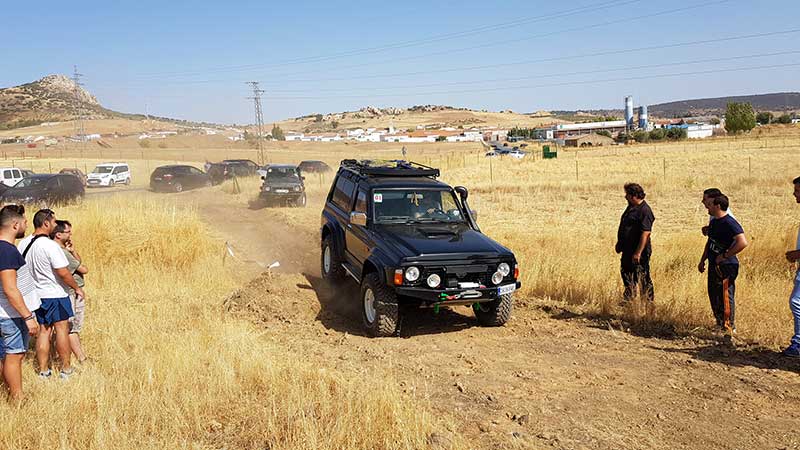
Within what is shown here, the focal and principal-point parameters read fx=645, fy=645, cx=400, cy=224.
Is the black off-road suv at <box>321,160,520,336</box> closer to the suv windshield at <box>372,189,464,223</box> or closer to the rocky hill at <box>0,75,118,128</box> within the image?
the suv windshield at <box>372,189,464,223</box>

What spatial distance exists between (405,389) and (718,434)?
2658 millimetres

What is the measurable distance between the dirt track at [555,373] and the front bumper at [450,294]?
53 cm

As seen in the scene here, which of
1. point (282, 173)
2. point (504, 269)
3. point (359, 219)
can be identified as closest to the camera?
point (504, 269)

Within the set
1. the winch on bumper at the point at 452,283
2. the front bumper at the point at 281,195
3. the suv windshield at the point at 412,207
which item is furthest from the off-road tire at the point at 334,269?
the front bumper at the point at 281,195

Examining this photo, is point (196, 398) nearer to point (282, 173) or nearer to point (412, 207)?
point (412, 207)

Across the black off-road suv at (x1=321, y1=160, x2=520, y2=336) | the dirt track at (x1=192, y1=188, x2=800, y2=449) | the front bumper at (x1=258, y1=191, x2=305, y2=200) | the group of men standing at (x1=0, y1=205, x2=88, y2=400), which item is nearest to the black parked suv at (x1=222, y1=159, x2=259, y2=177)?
the front bumper at (x1=258, y1=191, x2=305, y2=200)

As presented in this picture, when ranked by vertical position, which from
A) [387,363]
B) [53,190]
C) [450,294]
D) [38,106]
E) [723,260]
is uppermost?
[38,106]

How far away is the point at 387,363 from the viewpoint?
695 centimetres

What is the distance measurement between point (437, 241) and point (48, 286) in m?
4.33

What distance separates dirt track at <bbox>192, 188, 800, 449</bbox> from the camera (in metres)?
5.16

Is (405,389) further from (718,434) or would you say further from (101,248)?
(101,248)

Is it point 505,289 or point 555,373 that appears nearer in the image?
point 555,373

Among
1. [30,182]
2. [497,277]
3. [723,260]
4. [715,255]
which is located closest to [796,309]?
[723,260]

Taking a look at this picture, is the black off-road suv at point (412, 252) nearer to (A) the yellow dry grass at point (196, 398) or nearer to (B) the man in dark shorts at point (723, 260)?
(A) the yellow dry grass at point (196, 398)
